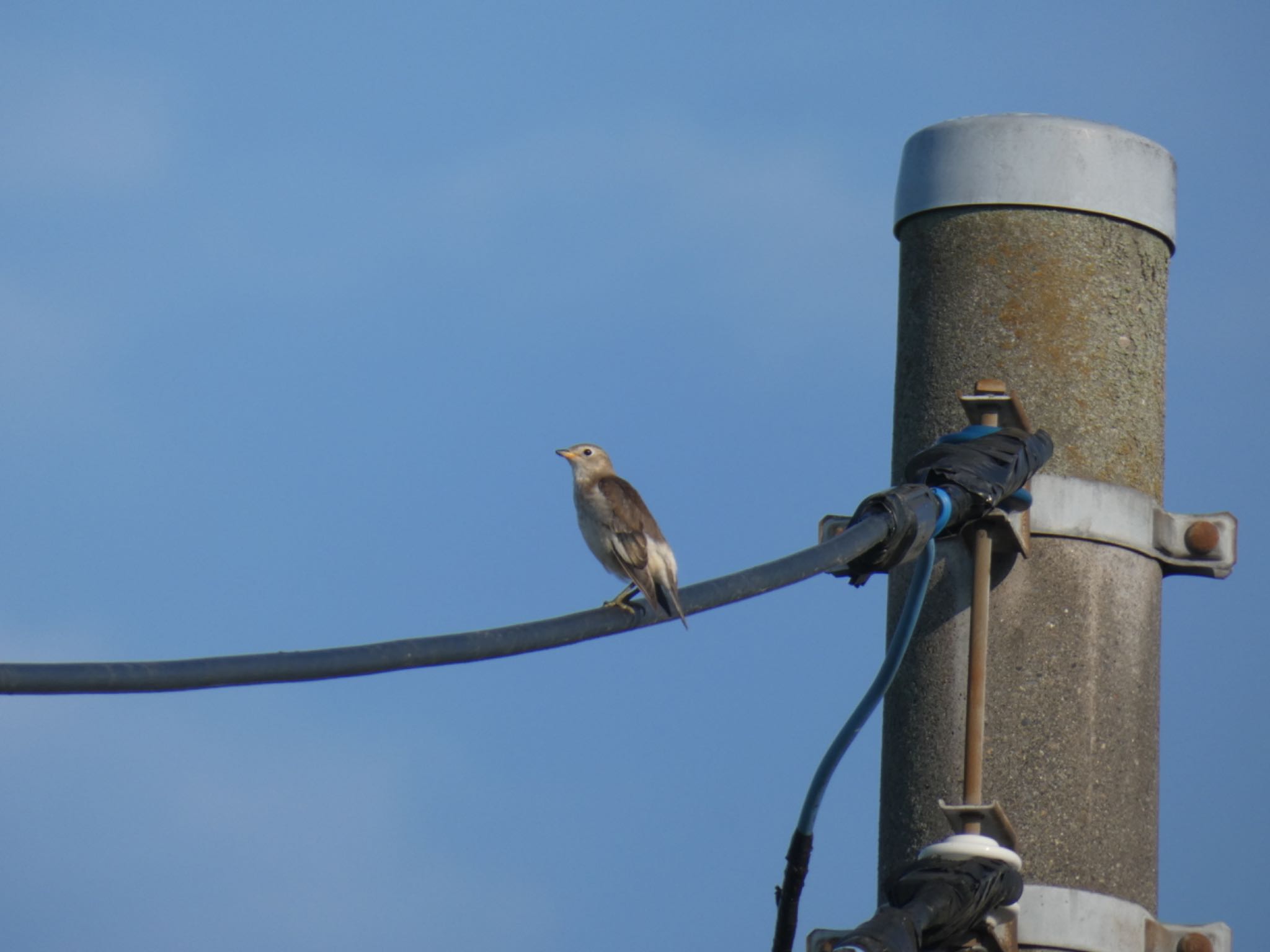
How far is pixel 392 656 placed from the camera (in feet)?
12.8

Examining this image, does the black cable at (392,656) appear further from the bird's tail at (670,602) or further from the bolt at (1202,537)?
the bolt at (1202,537)

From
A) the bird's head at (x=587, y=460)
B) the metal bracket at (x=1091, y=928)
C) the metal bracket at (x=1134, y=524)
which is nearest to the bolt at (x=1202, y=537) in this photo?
the metal bracket at (x=1134, y=524)

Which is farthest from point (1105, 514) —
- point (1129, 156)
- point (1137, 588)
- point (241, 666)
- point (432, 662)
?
point (241, 666)

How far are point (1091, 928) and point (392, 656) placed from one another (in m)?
2.67

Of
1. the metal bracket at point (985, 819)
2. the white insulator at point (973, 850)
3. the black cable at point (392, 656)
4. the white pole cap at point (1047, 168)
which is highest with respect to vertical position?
the white pole cap at point (1047, 168)

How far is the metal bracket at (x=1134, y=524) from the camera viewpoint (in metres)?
6.02

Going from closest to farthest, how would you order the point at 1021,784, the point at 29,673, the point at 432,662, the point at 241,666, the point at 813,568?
the point at 29,673
the point at 241,666
the point at 432,662
the point at 813,568
the point at 1021,784

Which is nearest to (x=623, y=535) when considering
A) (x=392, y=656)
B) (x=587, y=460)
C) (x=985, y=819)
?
(x=587, y=460)

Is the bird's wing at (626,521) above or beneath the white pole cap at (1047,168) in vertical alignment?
beneath

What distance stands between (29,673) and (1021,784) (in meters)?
3.21

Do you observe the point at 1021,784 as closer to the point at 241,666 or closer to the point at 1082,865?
the point at 1082,865

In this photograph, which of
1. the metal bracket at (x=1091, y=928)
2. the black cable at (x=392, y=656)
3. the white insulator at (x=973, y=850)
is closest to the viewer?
the black cable at (x=392, y=656)

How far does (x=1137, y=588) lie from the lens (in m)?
6.12

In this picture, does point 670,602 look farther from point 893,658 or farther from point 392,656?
point 392,656
